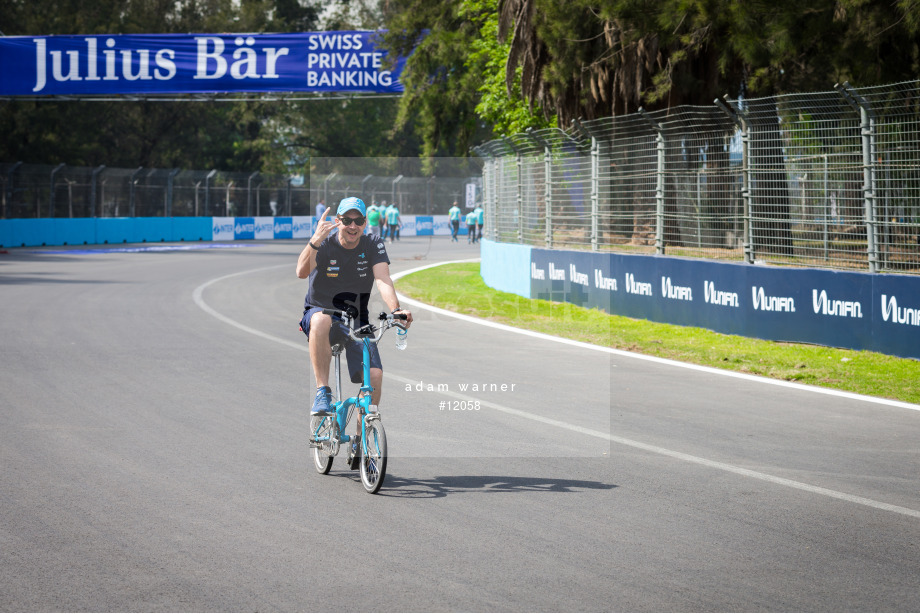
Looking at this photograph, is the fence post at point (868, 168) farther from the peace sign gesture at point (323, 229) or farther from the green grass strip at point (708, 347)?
the peace sign gesture at point (323, 229)

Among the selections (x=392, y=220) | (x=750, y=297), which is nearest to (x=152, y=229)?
(x=392, y=220)

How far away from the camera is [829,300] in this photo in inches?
509

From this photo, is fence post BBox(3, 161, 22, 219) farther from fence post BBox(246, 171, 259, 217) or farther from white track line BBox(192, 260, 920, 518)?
white track line BBox(192, 260, 920, 518)

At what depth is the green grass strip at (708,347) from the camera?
1098 cm

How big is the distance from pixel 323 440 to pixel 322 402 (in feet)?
0.81

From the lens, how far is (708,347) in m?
13.5

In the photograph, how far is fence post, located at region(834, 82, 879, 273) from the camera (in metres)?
12.7

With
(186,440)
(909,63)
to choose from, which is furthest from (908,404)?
(909,63)

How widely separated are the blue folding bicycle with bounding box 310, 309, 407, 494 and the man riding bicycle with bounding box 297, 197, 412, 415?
0.06 m

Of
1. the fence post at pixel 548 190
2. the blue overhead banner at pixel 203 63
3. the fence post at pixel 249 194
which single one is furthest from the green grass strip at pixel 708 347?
the fence post at pixel 249 194

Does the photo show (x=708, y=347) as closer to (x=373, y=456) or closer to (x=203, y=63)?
(x=373, y=456)

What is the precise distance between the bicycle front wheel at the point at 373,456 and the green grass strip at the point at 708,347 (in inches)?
211

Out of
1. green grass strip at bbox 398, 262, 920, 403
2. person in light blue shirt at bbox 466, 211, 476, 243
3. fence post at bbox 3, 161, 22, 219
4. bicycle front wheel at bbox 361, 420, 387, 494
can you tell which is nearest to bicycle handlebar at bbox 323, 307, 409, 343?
bicycle front wheel at bbox 361, 420, 387, 494

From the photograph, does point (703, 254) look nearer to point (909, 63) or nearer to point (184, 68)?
point (909, 63)
